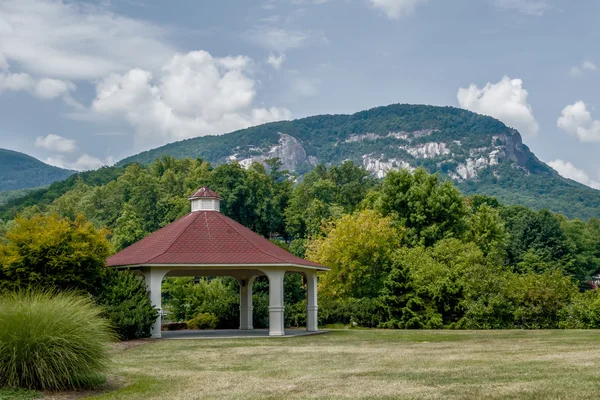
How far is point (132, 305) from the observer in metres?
25.5

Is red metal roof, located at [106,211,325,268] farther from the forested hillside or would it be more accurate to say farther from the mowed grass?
the mowed grass

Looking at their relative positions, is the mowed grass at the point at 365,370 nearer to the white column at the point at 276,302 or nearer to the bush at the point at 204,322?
the white column at the point at 276,302

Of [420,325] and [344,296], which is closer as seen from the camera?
[420,325]

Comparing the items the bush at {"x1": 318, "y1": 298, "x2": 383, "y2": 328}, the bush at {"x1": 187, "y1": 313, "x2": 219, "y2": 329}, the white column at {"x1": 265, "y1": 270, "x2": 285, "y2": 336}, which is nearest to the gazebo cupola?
the white column at {"x1": 265, "y1": 270, "x2": 285, "y2": 336}

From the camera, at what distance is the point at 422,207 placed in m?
49.2

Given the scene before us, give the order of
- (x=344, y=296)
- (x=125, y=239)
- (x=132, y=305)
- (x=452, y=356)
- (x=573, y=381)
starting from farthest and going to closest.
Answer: (x=125, y=239)
(x=344, y=296)
(x=132, y=305)
(x=452, y=356)
(x=573, y=381)

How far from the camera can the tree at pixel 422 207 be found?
48.7 m

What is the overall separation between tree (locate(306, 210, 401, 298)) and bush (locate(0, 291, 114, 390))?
90.2 feet

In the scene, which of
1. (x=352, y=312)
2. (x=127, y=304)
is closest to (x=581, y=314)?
(x=352, y=312)

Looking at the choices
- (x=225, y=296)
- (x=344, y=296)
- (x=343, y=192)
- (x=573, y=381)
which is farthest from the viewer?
(x=343, y=192)

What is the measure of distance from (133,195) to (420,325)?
5448 cm

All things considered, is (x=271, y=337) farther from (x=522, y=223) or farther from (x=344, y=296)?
(x=522, y=223)

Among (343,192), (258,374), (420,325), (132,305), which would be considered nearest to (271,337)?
(132,305)

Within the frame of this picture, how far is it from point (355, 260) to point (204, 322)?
947 centimetres
